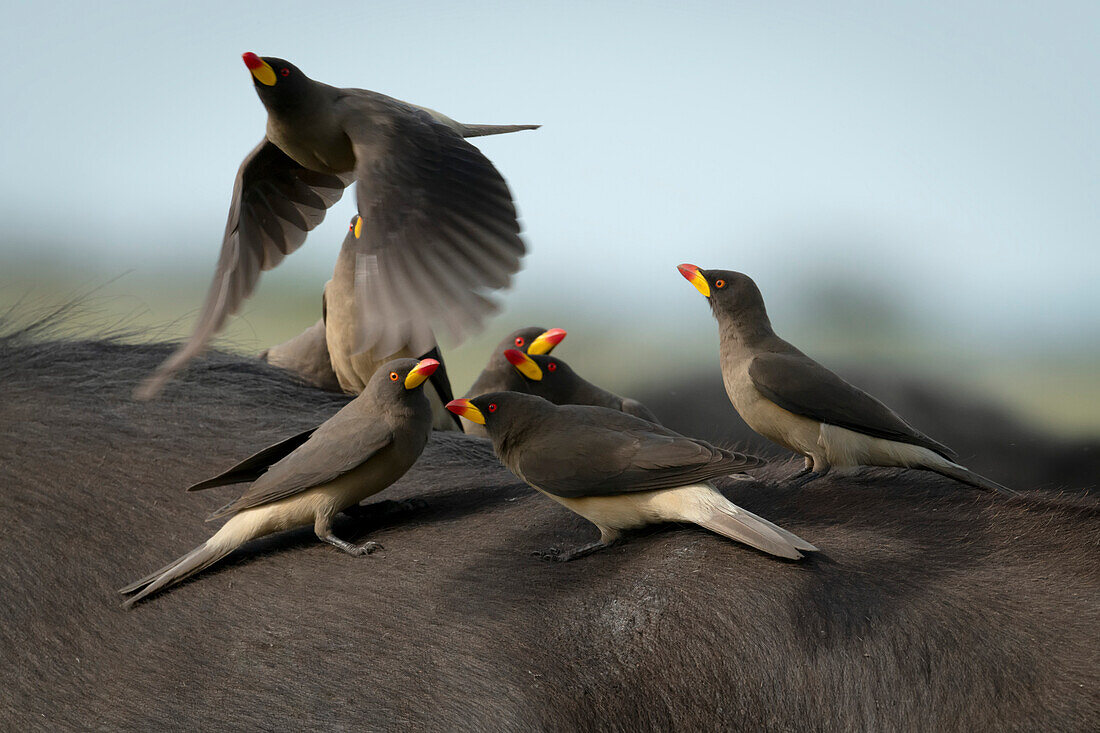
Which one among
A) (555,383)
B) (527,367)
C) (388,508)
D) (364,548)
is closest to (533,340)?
(555,383)

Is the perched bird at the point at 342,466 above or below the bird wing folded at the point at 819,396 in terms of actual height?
below

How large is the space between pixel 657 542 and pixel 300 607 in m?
0.63

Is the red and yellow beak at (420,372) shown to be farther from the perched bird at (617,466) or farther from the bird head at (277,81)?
the bird head at (277,81)

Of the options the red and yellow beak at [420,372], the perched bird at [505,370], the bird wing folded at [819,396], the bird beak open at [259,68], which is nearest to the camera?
the bird beak open at [259,68]

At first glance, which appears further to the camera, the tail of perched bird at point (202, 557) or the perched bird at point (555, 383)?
the perched bird at point (555, 383)

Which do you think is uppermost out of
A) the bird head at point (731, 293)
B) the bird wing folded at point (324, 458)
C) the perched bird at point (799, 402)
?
the bird head at point (731, 293)

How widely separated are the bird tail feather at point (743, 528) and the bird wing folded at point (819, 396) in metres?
0.29

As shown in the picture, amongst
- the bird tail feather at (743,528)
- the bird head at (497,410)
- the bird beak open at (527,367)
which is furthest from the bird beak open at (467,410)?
the bird beak open at (527,367)

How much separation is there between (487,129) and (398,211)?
2.15 feet

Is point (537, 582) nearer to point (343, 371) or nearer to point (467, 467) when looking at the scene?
point (467, 467)

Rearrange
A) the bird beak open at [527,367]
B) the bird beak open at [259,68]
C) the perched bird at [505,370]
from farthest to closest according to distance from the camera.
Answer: the perched bird at [505,370] < the bird beak open at [527,367] < the bird beak open at [259,68]

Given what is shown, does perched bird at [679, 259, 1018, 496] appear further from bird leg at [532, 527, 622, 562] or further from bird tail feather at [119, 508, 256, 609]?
bird tail feather at [119, 508, 256, 609]

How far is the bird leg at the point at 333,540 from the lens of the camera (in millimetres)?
2004

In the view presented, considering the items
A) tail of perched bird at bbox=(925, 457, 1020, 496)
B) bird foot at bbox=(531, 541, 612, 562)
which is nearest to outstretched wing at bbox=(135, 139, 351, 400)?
bird foot at bbox=(531, 541, 612, 562)
